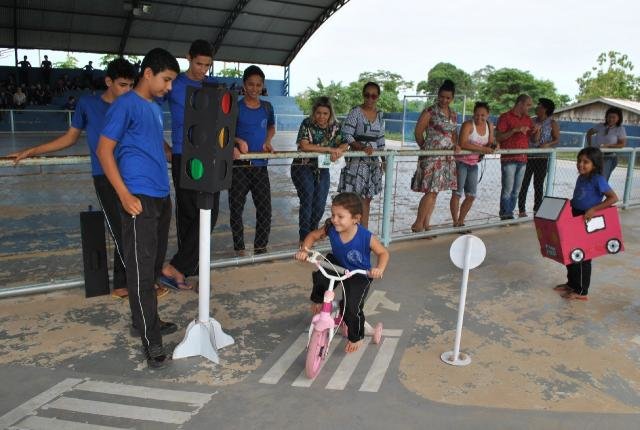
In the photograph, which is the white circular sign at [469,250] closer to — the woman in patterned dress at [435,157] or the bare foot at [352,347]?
the bare foot at [352,347]

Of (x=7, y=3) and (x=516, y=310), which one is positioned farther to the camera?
(x=7, y=3)

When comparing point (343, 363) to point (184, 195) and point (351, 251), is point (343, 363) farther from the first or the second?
point (184, 195)

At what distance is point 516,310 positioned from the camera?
159 inches

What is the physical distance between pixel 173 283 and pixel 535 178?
5322 millimetres

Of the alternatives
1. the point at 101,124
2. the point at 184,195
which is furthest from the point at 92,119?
the point at 184,195

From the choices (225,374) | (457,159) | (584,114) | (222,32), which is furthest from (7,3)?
(584,114)

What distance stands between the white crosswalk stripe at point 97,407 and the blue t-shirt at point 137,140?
106cm

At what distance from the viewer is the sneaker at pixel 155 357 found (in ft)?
9.75

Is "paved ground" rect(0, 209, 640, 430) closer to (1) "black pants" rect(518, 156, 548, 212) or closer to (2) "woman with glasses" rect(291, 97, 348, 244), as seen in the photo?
(2) "woman with glasses" rect(291, 97, 348, 244)

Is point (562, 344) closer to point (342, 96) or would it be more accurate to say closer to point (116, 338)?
point (116, 338)

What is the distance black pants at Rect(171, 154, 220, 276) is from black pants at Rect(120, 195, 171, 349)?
0.98 m

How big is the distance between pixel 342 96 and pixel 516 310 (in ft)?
131

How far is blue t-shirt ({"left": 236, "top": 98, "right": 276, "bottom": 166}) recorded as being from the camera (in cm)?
449

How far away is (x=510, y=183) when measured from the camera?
6.55 meters
